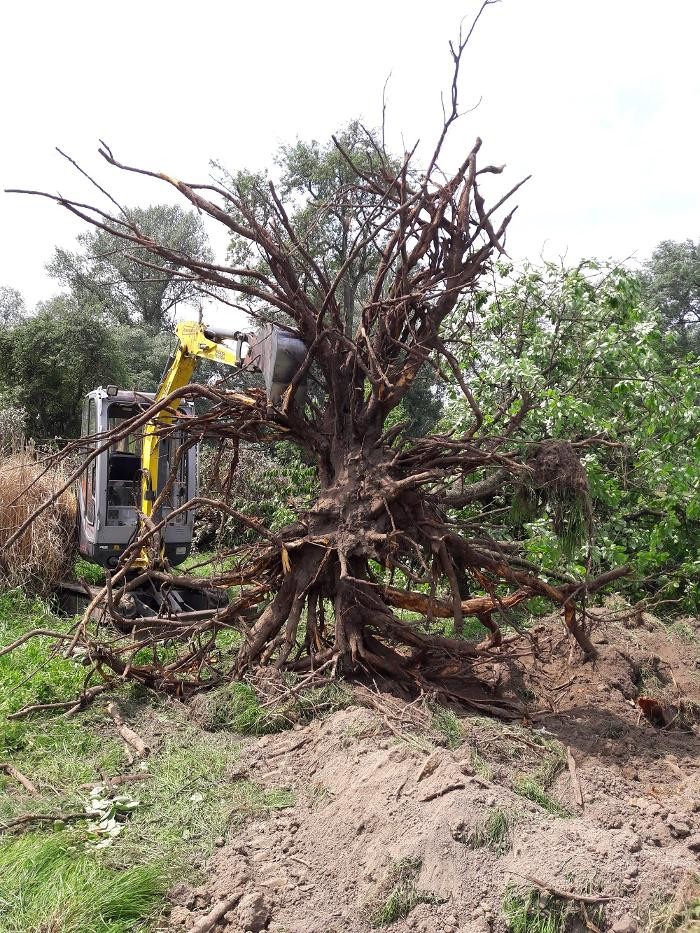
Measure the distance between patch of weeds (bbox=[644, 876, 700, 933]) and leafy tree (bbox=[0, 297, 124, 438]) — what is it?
20130mm

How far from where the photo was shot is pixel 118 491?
983 cm

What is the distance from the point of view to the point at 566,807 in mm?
3711

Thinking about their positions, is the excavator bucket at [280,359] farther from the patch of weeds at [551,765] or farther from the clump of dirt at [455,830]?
the patch of weeds at [551,765]

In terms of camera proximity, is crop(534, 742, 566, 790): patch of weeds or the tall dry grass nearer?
crop(534, 742, 566, 790): patch of weeds

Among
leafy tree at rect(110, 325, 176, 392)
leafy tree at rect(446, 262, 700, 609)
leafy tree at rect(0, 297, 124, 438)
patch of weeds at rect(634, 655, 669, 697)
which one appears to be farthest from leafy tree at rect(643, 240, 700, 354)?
patch of weeds at rect(634, 655, 669, 697)

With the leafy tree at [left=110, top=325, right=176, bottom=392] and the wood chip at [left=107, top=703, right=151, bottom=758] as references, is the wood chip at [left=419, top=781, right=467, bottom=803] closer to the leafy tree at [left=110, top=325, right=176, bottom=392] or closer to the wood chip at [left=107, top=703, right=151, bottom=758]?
the wood chip at [left=107, top=703, right=151, bottom=758]

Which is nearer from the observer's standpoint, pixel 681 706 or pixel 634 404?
pixel 681 706

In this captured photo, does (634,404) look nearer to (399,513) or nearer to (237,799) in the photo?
(399,513)

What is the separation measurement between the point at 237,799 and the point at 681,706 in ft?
10.6

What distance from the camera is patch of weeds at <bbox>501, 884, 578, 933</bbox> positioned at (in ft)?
8.46

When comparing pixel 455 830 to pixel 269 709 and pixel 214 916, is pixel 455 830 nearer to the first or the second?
pixel 214 916

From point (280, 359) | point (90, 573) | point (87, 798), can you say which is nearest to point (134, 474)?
point (90, 573)

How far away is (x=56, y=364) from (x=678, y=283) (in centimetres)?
2476

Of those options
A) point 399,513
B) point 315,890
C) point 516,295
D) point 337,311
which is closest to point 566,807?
point 315,890
